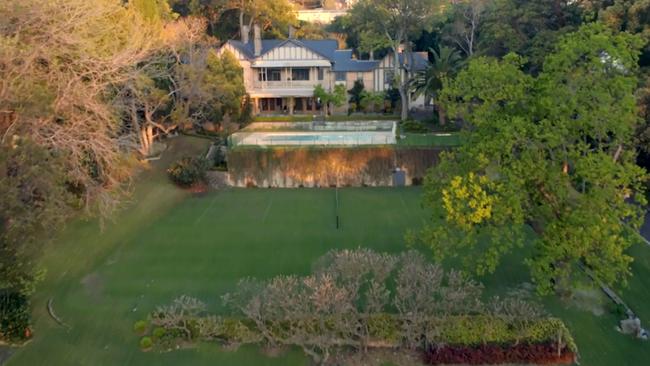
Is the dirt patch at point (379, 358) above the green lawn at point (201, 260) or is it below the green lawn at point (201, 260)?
below

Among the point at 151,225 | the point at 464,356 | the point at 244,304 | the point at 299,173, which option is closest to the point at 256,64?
the point at 299,173

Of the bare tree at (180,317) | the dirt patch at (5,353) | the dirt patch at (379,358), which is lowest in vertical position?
the dirt patch at (379,358)

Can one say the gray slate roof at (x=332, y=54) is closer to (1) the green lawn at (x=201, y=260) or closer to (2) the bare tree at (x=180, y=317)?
(1) the green lawn at (x=201, y=260)

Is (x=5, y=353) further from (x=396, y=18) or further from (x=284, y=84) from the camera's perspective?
(x=396, y=18)

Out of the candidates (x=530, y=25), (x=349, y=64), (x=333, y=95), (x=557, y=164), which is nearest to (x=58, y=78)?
(x=557, y=164)

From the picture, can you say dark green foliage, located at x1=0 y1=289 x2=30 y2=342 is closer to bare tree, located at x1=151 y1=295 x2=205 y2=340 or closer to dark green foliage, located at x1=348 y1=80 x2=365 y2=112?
bare tree, located at x1=151 y1=295 x2=205 y2=340

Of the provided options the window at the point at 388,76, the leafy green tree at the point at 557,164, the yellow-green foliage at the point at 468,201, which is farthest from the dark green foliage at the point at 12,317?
the window at the point at 388,76

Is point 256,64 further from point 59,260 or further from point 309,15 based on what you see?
point 309,15
